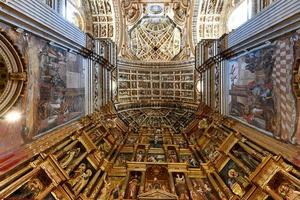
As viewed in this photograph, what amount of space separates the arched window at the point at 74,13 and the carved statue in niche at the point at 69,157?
1081 centimetres

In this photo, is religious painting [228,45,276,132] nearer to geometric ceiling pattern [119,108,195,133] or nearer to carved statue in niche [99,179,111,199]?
carved statue in niche [99,179,111,199]

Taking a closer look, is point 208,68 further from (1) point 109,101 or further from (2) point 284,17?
(2) point 284,17

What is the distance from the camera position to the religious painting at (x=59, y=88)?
36.2ft

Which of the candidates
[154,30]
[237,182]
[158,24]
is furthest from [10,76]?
[158,24]

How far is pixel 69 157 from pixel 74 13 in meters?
13.9

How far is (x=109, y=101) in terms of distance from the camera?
21656 millimetres

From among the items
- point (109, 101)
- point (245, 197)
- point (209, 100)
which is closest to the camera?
point (245, 197)

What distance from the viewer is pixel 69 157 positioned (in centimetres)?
1135

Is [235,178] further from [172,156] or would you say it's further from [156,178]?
[172,156]

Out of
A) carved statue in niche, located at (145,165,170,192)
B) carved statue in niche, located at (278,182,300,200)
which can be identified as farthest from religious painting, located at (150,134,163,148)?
carved statue in niche, located at (278,182,300,200)

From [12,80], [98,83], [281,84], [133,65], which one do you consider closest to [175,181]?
[281,84]

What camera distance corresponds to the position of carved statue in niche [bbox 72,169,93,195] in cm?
991

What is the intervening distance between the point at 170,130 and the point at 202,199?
1059 cm

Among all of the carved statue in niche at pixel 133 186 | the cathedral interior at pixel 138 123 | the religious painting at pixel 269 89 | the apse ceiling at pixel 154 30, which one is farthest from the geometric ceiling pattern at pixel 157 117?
the carved statue in niche at pixel 133 186
